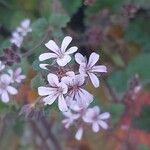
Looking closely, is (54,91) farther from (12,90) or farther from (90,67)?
(12,90)

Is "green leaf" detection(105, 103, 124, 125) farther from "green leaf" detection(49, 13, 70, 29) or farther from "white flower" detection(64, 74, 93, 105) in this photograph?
"white flower" detection(64, 74, 93, 105)

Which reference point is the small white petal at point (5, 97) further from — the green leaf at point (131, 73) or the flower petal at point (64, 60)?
the green leaf at point (131, 73)

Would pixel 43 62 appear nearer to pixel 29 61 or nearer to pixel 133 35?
pixel 29 61

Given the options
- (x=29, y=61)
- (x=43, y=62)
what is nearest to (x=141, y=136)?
(x=29, y=61)

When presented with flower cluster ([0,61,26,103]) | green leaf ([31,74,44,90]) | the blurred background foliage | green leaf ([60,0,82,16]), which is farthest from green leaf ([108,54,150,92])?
green leaf ([31,74,44,90])

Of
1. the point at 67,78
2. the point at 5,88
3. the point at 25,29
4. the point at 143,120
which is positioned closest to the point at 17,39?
the point at 25,29

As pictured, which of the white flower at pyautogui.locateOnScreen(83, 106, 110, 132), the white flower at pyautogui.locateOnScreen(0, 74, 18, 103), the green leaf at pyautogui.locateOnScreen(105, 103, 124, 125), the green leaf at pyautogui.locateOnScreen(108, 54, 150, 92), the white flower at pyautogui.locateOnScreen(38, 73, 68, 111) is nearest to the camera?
the white flower at pyautogui.locateOnScreen(38, 73, 68, 111)
